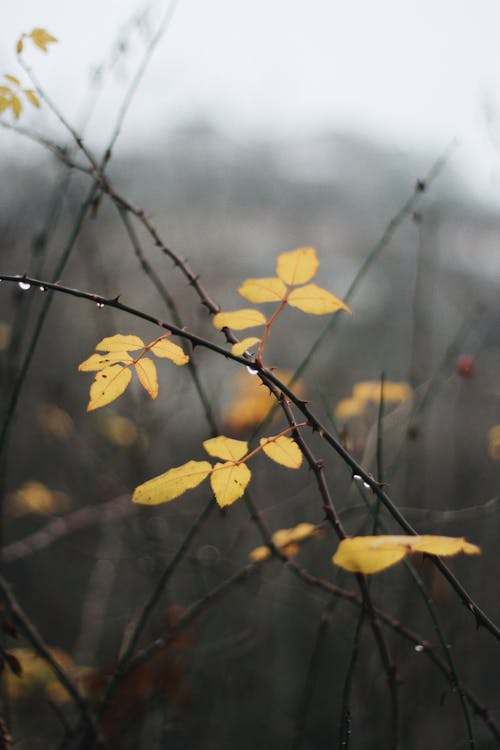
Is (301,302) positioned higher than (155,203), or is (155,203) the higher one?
(155,203)

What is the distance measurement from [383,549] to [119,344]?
397 mm

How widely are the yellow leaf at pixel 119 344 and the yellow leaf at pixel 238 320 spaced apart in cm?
11

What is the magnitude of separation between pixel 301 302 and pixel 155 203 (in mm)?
6615

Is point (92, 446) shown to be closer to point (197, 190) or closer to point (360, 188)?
point (197, 190)

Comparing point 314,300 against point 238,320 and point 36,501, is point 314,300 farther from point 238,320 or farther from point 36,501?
point 36,501

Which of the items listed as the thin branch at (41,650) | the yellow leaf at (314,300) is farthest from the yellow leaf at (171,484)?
the thin branch at (41,650)

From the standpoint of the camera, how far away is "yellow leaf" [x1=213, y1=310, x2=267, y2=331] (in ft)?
2.18

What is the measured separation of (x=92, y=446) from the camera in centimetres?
396

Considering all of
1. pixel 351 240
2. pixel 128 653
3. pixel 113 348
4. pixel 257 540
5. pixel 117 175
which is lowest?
pixel 257 540

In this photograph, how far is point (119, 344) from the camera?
673 mm

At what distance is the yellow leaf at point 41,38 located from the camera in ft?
2.96

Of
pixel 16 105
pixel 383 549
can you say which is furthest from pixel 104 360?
pixel 16 105

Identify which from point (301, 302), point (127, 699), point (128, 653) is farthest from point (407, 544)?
point (127, 699)

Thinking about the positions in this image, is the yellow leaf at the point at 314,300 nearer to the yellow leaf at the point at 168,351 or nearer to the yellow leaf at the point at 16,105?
the yellow leaf at the point at 168,351
